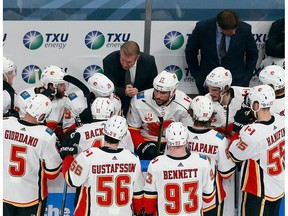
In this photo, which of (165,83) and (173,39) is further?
(173,39)

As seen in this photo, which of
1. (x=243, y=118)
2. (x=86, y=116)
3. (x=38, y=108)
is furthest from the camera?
(x=86, y=116)

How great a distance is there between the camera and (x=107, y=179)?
4.48 metres

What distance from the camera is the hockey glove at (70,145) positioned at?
477 centimetres

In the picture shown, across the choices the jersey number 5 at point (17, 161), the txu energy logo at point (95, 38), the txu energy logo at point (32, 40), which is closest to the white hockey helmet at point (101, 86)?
the jersey number 5 at point (17, 161)

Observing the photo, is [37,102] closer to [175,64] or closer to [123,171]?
[123,171]

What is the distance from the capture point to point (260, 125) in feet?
15.8

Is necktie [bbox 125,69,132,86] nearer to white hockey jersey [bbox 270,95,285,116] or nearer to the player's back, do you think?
the player's back

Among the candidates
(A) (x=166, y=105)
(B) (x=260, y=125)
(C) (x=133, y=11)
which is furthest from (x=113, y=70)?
(B) (x=260, y=125)

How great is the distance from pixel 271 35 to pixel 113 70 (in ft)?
6.89

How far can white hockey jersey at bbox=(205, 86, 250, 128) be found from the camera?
575 centimetres

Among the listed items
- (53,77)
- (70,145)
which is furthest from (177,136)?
(53,77)

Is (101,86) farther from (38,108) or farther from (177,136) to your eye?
(177,136)

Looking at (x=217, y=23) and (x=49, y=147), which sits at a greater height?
(x=217, y=23)

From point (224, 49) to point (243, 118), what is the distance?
1.70 metres
